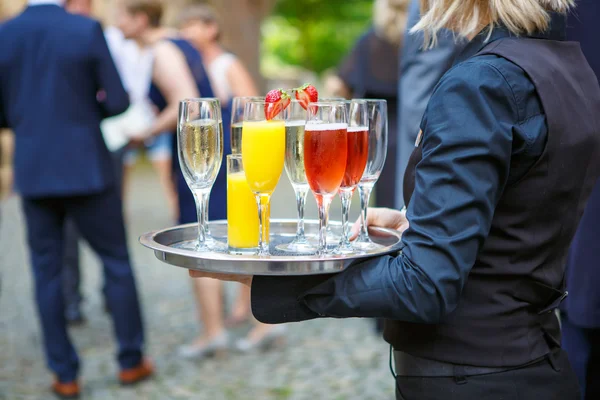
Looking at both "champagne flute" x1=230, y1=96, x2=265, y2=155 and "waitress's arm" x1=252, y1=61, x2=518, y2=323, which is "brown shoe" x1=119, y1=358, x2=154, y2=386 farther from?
"waitress's arm" x1=252, y1=61, x2=518, y2=323

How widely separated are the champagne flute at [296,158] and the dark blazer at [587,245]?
118 centimetres

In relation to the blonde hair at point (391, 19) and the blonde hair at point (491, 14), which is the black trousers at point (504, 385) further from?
the blonde hair at point (391, 19)

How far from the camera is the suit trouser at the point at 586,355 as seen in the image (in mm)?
2621

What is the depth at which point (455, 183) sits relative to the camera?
142cm

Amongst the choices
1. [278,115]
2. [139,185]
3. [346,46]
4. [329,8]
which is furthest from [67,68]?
[346,46]

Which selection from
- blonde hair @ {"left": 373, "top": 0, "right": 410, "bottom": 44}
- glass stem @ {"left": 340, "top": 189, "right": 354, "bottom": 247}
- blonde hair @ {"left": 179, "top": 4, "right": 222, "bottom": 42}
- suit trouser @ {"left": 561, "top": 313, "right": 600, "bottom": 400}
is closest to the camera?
glass stem @ {"left": 340, "top": 189, "right": 354, "bottom": 247}

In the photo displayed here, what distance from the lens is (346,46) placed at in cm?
2784

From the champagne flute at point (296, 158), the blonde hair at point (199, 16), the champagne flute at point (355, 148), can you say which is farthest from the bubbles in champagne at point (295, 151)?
the blonde hair at point (199, 16)

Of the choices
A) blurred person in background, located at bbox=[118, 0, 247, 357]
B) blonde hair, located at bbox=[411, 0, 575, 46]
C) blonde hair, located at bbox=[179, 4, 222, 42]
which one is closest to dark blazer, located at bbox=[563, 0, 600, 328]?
blonde hair, located at bbox=[411, 0, 575, 46]

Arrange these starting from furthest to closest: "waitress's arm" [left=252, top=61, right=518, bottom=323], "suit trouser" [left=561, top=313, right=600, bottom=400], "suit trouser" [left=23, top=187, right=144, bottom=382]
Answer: "suit trouser" [left=23, top=187, right=144, bottom=382] → "suit trouser" [left=561, top=313, right=600, bottom=400] → "waitress's arm" [left=252, top=61, right=518, bottom=323]

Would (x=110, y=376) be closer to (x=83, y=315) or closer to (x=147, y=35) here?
(x=83, y=315)

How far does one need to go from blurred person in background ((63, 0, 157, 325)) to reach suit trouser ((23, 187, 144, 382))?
1.17m

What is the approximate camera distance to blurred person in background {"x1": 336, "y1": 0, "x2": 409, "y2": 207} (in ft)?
15.6

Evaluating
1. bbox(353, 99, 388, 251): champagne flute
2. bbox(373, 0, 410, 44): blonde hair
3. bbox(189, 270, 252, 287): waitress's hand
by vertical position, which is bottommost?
bbox(189, 270, 252, 287): waitress's hand
